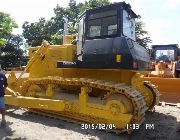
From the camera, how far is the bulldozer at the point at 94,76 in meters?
7.25

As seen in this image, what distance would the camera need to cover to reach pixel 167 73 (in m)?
13.4

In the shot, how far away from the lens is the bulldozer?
23.8 ft

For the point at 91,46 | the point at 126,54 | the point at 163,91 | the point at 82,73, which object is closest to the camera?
the point at 126,54

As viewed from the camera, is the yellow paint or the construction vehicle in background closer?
the yellow paint

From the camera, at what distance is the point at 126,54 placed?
721 centimetres

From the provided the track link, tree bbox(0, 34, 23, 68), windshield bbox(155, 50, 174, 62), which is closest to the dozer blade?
windshield bbox(155, 50, 174, 62)

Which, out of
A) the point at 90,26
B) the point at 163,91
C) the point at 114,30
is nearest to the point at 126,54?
the point at 114,30

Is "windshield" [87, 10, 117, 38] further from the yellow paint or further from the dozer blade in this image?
the dozer blade

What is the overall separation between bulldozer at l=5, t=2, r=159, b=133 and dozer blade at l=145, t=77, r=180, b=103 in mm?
3124

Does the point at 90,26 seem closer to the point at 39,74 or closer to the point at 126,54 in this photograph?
the point at 126,54

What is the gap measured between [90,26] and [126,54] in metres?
1.41

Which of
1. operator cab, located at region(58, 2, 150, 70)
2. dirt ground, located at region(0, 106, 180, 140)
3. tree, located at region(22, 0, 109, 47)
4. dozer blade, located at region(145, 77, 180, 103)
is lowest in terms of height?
dirt ground, located at region(0, 106, 180, 140)

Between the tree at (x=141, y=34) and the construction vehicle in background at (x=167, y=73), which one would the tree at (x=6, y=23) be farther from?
the tree at (x=141, y=34)
